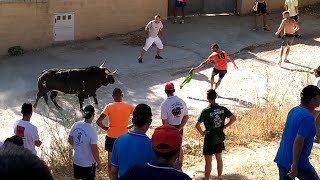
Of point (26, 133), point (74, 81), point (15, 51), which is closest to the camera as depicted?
point (26, 133)

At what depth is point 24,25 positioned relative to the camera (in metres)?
17.0

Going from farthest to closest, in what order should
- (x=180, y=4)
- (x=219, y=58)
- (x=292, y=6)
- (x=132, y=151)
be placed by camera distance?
(x=180, y=4)
(x=292, y=6)
(x=219, y=58)
(x=132, y=151)

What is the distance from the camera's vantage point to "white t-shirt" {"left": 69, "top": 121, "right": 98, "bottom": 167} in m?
6.55

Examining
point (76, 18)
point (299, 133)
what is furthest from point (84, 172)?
point (76, 18)

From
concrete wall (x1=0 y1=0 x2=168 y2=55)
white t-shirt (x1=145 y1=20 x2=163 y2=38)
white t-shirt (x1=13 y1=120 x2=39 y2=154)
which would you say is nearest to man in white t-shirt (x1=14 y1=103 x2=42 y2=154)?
white t-shirt (x1=13 y1=120 x2=39 y2=154)

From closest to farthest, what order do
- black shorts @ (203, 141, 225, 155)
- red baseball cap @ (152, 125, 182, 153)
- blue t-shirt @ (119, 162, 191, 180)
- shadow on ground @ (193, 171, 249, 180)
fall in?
blue t-shirt @ (119, 162, 191, 180)
red baseball cap @ (152, 125, 182, 153)
black shorts @ (203, 141, 225, 155)
shadow on ground @ (193, 171, 249, 180)

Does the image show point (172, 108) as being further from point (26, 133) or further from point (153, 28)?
point (153, 28)

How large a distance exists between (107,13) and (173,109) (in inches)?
449

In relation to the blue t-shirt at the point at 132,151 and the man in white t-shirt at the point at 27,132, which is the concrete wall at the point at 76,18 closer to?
the man in white t-shirt at the point at 27,132

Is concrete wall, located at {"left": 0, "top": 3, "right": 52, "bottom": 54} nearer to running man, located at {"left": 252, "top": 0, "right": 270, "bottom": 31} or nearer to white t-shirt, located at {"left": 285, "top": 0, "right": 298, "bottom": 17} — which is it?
running man, located at {"left": 252, "top": 0, "right": 270, "bottom": 31}

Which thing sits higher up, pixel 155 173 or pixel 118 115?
pixel 155 173

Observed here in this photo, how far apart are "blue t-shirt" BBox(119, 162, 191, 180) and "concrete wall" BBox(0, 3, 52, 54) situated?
1362 cm

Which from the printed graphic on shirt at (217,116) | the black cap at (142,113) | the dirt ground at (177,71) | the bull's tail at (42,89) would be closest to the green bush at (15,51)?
the dirt ground at (177,71)

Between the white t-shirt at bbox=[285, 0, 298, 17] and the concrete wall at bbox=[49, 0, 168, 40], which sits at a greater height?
the white t-shirt at bbox=[285, 0, 298, 17]
